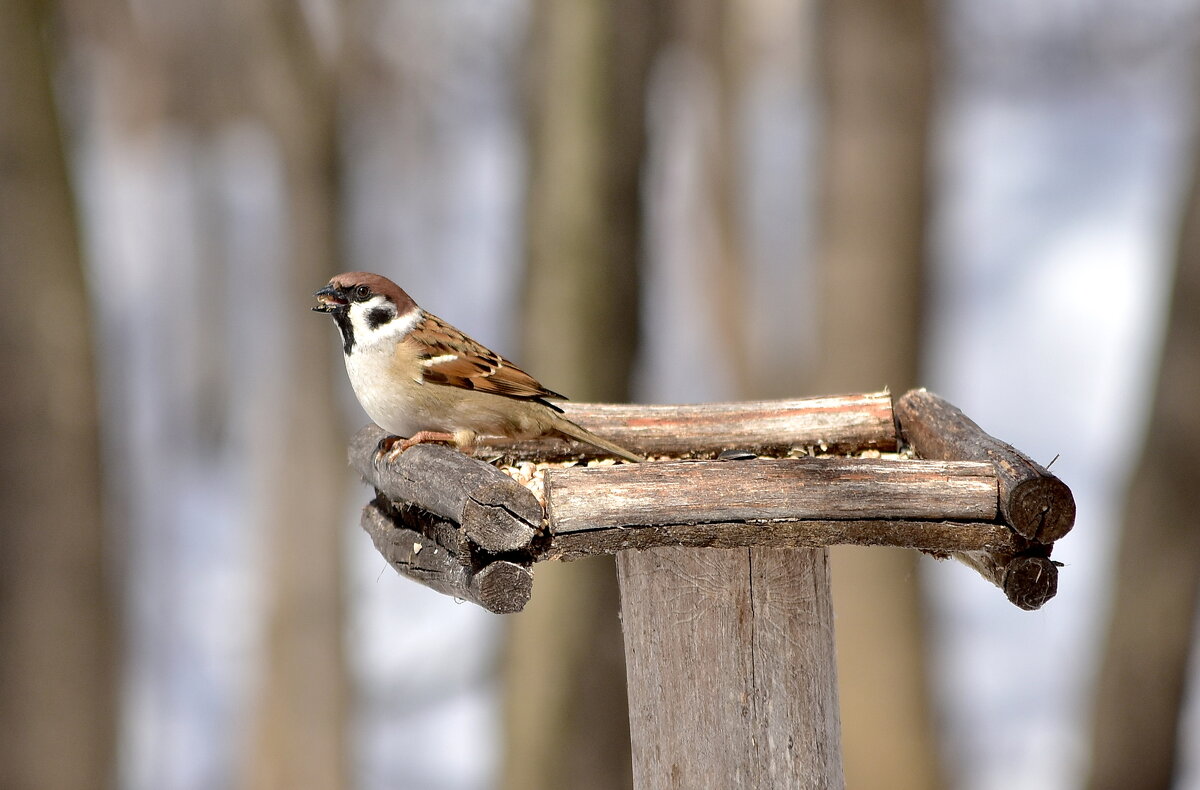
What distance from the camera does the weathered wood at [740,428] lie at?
3.73 metres

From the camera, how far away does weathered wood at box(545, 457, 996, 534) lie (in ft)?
8.40

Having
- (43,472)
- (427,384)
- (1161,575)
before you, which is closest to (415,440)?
(427,384)

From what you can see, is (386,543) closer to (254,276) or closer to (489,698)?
(489,698)

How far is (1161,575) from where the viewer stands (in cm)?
659

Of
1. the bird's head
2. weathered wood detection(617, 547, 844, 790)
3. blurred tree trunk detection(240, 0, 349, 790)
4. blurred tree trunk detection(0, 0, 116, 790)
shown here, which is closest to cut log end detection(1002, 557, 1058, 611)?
weathered wood detection(617, 547, 844, 790)

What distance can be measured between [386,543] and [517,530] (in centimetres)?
79

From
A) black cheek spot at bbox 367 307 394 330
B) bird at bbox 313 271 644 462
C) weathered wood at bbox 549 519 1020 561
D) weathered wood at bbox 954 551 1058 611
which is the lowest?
weathered wood at bbox 954 551 1058 611

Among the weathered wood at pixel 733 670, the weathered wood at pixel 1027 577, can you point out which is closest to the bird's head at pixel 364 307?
the weathered wood at pixel 733 670

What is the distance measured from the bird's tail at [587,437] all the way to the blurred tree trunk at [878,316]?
3.90 meters

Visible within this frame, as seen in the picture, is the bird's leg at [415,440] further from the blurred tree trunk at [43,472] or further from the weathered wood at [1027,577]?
the blurred tree trunk at [43,472]

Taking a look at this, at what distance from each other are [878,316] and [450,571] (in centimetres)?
504

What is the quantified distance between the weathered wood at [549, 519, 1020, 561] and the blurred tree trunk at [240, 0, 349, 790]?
5.21m

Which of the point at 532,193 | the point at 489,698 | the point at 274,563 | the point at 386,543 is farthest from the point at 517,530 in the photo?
the point at 489,698

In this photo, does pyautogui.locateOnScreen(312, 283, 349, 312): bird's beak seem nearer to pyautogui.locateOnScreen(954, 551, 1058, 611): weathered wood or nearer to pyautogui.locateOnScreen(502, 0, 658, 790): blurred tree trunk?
pyautogui.locateOnScreen(954, 551, 1058, 611): weathered wood
